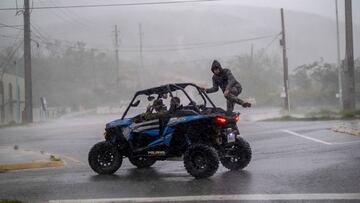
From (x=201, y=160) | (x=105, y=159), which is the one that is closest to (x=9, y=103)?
(x=105, y=159)

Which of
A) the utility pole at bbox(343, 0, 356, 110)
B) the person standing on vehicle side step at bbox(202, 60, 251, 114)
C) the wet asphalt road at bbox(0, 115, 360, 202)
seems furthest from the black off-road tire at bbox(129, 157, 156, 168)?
the utility pole at bbox(343, 0, 356, 110)

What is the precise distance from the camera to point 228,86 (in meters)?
9.61

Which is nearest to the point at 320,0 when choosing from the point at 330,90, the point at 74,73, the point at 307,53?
the point at 330,90

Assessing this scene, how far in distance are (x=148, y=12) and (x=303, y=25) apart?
45356mm

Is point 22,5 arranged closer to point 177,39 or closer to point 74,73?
point 74,73

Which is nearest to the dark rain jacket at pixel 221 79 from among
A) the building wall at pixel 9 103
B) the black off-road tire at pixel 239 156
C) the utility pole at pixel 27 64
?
the black off-road tire at pixel 239 156

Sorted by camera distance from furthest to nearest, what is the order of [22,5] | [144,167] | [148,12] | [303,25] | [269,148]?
[148,12] → [303,25] → [22,5] → [269,148] → [144,167]

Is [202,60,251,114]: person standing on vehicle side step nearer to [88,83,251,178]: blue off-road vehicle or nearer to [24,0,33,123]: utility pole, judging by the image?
[88,83,251,178]: blue off-road vehicle

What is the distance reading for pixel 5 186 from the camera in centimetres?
886

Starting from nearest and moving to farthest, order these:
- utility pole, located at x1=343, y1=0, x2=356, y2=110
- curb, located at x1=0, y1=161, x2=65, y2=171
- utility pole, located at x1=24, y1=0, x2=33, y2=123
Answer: curb, located at x1=0, y1=161, x2=65, y2=171 → utility pole, located at x1=343, y1=0, x2=356, y2=110 → utility pole, located at x1=24, y1=0, x2=33, y2=123

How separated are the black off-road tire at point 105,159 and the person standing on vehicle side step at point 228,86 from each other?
215 centimetres

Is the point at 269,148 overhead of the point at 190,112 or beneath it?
beneath

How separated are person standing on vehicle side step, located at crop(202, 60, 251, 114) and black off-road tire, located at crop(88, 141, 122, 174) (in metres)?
2.15

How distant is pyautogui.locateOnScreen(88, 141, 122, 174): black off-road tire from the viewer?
32.1 ft
